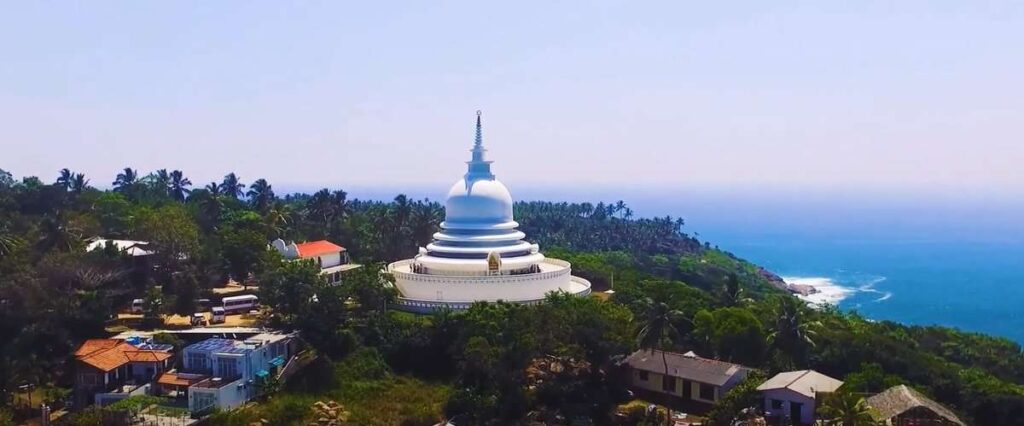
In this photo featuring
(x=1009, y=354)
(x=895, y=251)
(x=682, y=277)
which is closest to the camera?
(x=1009, y=354)

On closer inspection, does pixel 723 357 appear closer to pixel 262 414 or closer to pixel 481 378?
pixel 481 378

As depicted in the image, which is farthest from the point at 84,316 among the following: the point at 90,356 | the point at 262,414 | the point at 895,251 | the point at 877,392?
the point at 895,251

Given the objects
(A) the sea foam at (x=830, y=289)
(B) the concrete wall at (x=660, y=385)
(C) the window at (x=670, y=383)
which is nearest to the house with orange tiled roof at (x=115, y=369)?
(B) the concrete wall at (x=660, y=385)

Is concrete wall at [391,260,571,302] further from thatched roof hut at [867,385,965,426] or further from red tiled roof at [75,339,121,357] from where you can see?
thatched roof hut at [867,385,965,426]

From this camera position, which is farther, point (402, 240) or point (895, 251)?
point (895, 251)

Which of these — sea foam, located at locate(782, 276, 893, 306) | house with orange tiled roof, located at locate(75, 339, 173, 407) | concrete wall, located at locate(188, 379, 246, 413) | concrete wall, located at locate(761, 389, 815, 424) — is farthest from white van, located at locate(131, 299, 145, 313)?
sea foam, located at locate(782, 276, 893, 306)

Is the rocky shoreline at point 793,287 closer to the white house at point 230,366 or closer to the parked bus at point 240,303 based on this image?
the parked bus at point 240,303
